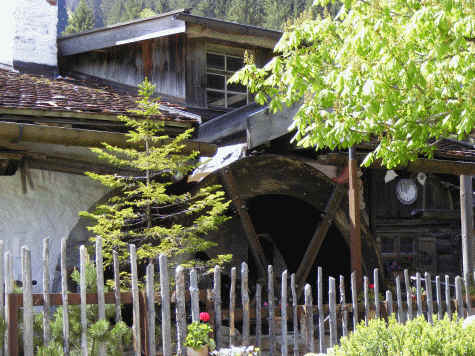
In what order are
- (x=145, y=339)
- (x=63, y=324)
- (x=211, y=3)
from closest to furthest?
(x=63, y=324)
(x=145, y=339)
(x=211, y=3)

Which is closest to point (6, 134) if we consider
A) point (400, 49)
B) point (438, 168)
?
point (400, 49)

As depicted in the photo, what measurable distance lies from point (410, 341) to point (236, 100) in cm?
740

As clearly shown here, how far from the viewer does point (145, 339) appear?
16.3 feet

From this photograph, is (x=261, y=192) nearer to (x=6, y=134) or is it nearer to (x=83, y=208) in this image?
(x=83, y=208)

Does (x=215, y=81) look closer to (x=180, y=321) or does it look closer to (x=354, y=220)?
(x=354, y=220)

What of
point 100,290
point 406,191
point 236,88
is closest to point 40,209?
point 100,290

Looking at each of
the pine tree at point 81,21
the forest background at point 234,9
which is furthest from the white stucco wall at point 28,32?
the pine tree at point 81,21

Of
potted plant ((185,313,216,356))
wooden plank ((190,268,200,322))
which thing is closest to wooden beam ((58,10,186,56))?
wooden plank ((190,268,200,322))

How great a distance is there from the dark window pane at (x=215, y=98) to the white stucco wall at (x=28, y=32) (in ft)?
8.44

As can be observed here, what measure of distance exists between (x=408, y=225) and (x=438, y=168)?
322cm

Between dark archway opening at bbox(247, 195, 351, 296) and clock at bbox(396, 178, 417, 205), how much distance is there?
2385 mm

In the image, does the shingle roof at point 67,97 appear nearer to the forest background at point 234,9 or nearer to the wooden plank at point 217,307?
the wooden plank at point 217,307

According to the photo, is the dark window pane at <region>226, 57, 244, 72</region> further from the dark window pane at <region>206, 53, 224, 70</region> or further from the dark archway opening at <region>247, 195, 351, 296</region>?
the dark archway opening at <region>247, 195, 351, 296</region>

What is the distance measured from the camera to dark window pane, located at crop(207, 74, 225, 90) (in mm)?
10641
